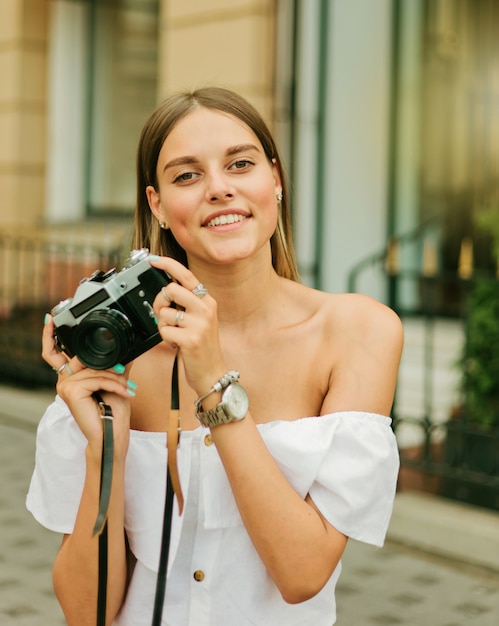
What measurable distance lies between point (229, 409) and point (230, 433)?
0.14 feet

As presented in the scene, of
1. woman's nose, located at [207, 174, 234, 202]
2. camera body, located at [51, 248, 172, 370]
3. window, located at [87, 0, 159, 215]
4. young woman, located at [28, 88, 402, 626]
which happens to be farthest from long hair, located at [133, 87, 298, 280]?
window, located at [87, 0, 159, 215]

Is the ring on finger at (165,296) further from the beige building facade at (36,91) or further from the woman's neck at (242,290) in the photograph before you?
the beige building facade at (36,91)

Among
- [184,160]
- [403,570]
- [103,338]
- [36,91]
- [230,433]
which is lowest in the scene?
[403,570]

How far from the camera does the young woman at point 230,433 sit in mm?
1772

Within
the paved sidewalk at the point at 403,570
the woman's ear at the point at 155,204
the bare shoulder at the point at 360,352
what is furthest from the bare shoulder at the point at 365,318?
the paved sidewalk at the point at 403,570

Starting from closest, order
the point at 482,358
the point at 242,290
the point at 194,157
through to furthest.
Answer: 1. the point at 194,157
2. the point at 242,290
3. the point at 482,358

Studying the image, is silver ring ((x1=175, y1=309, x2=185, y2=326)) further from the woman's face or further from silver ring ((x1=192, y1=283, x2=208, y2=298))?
the woman's face

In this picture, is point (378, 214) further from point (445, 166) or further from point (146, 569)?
point (146, 569)

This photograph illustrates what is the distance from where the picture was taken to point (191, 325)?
169cm

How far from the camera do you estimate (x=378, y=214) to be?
7414mm

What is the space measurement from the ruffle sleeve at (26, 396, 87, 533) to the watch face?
34 centimetres

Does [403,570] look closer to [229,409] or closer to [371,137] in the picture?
[229,409]

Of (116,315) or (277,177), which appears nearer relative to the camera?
(116,315)

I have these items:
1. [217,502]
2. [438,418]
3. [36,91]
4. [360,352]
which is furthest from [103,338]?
[36,91]
